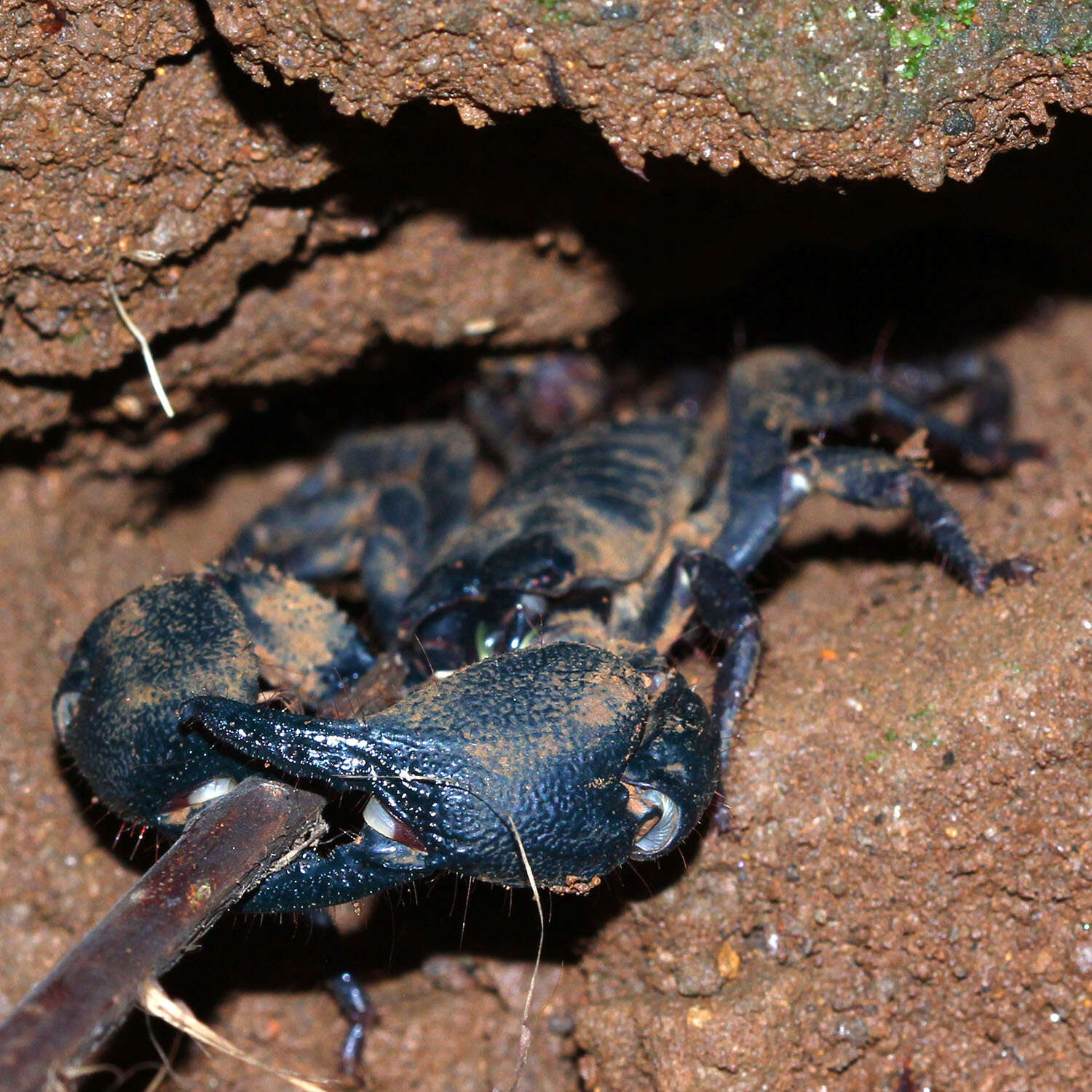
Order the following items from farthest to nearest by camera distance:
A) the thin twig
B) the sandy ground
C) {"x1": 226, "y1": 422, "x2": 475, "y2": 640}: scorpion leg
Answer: {"x1": 226, "y1": 422, "x2": 475, "y2": 640}: scorpion leg
the thin twig
the sandy ground

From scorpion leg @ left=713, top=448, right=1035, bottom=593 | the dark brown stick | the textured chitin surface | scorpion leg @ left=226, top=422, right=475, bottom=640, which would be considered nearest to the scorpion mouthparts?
the dark brown stick

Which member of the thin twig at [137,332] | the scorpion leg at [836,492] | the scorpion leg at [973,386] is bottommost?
the scorpion leg at [973,386]

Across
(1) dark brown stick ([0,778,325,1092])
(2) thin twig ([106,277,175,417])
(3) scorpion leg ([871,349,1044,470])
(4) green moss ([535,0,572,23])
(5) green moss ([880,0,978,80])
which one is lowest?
(3) scorpion leg ([871,349,1044,470])

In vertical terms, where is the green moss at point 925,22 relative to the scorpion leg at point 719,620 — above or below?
above

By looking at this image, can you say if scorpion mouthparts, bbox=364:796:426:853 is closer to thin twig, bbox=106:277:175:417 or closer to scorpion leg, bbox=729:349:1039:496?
thin twig, bbox=106:277:175:417

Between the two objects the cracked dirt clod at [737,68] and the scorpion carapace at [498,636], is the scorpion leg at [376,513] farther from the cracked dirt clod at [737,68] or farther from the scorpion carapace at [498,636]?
the cracked dirt clod at [737,68]

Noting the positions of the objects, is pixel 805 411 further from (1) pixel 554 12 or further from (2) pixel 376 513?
(1) pixel 554 12

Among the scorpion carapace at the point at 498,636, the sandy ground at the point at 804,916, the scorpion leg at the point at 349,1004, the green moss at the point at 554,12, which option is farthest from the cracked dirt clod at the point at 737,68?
the scorpion leg at the point at 349,1004
